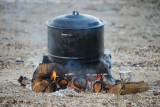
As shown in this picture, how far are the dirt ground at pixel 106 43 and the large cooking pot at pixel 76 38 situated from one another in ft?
2.56

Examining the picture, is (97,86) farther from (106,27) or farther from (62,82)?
(106,27)

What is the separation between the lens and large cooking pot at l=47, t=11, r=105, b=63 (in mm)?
7514

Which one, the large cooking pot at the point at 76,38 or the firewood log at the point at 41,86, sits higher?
the large cooking pot at the point at 76,38

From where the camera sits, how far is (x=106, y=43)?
468 inches

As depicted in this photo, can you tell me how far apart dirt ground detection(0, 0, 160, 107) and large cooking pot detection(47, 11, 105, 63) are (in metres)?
0.78

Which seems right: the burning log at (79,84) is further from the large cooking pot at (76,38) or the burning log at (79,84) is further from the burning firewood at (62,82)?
the large cooking pot at (76,38)

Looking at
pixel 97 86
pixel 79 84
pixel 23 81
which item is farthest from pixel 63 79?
pixel 23 81

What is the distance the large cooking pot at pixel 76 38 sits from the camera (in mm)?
7514

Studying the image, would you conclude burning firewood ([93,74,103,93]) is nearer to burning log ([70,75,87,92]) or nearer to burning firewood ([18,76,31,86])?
burning log ([70,75,87,92])

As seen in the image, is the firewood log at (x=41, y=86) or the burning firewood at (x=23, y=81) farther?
the burning firewood at (x=23, y=81)

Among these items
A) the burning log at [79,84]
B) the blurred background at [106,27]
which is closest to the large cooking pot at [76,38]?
the burning log at [79,84]

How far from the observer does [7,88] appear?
7887 millimetres

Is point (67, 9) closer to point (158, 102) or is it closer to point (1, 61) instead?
point (1, 61)

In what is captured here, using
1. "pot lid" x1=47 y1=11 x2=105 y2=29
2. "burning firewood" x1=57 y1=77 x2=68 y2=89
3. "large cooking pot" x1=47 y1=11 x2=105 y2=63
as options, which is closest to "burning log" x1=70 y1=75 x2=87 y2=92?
"burning firewood" x1=57 y1=77 x2=68 y2=89
